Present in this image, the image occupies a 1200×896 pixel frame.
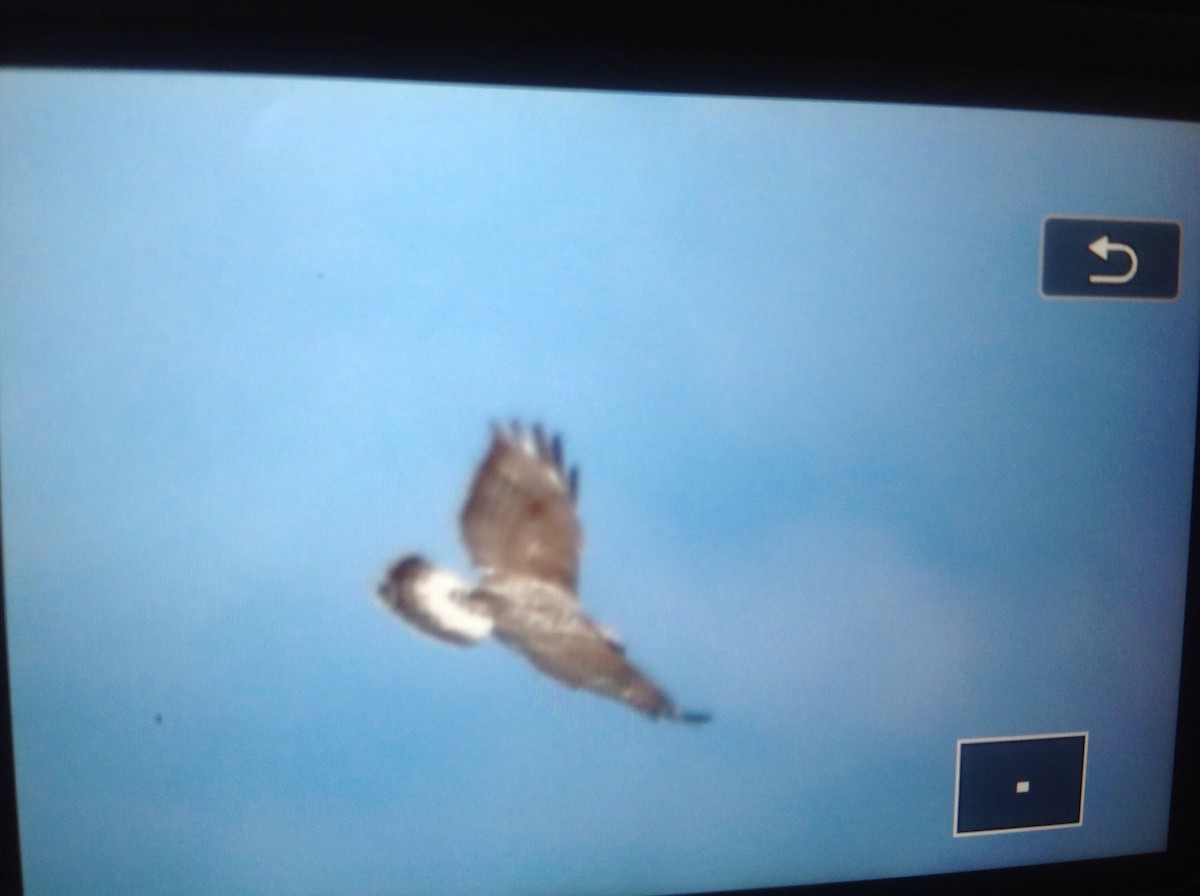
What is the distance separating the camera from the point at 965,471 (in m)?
0.45

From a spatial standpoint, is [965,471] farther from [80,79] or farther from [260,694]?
[80,79]

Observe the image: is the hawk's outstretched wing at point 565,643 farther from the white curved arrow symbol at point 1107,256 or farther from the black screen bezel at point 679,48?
the white curved arrow symbol at point 1107,256

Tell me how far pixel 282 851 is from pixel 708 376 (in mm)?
422

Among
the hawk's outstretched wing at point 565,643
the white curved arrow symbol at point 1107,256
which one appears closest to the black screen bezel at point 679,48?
the white curved arrow symbol at point 1107,256

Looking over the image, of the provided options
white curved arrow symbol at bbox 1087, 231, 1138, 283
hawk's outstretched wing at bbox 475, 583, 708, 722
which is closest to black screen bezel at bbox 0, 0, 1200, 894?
white curved arrow symbol at bbox 1087, 231, 1138, 283

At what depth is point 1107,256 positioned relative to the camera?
45 cm

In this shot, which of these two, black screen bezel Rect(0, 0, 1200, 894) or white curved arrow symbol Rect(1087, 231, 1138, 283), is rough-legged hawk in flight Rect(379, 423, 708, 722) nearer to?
black screen bezel Rect(0, 0, 1200, 894)

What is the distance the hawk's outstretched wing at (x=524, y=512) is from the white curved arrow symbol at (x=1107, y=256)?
0.38 m

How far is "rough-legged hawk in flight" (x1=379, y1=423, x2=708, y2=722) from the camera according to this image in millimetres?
422

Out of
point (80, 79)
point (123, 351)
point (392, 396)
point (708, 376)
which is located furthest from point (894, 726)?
point (80, 79)

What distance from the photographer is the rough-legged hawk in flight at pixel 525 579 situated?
422 mm

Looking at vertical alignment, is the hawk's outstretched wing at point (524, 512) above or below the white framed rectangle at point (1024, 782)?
above

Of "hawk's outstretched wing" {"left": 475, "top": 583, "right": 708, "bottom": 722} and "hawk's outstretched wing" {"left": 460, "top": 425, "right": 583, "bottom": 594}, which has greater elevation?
"hawk's outstretched wing" {"left": 460, "top": 425, "right": 583, "bottom": 594}

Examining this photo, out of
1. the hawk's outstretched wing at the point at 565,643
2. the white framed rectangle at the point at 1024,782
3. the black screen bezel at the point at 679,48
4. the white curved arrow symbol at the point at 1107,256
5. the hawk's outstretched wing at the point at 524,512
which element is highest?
the black screen bezel at the point at 679,48
